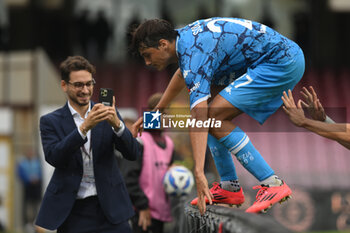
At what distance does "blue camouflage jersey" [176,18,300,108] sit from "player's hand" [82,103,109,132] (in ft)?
1.80

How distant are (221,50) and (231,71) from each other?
0.28 m

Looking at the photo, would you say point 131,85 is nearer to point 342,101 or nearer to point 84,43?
point 84,43

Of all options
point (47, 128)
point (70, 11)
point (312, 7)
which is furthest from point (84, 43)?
point (47, 128)

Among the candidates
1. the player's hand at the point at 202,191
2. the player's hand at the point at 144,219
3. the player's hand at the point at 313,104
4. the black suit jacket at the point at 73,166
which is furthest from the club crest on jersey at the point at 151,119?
the player's hand at the point at 144,219

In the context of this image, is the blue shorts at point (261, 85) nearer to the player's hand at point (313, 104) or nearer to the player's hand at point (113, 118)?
the player's hand at point (313, 104)

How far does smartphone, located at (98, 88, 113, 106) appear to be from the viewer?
3619 mm

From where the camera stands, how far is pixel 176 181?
5512mm

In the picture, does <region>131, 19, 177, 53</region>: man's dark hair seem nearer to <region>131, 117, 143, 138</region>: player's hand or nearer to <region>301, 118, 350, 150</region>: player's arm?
<region>131, 117, 143, 138</region>: player's hand

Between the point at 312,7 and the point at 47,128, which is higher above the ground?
the point at 312,7

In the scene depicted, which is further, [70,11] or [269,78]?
[70,11]

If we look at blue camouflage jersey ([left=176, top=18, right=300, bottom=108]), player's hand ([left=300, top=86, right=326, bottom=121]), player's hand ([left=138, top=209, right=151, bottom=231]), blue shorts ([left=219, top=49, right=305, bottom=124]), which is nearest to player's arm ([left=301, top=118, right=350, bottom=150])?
player's hand ([left=300, top=86, right=326, bottom=121])

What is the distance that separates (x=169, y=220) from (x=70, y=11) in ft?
44.3

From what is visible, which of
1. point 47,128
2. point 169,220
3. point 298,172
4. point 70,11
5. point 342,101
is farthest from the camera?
point 70,11

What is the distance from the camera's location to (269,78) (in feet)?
11.9
